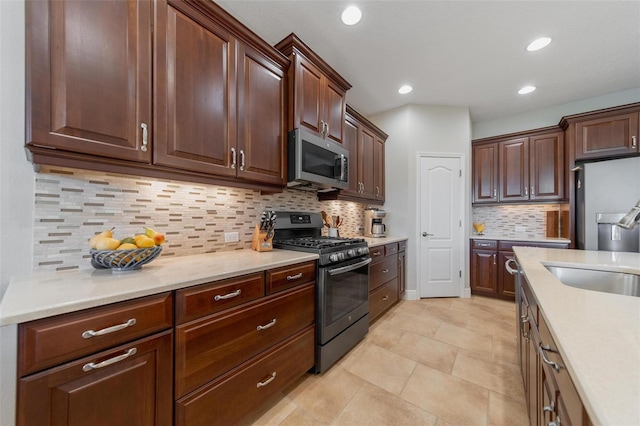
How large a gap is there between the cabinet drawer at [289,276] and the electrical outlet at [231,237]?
65 cm

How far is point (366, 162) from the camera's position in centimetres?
318

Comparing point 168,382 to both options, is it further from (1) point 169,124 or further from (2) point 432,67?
(2) point 432,67

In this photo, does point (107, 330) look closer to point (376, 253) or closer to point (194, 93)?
point (194, 93)

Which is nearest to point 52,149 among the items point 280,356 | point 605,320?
point 280,356

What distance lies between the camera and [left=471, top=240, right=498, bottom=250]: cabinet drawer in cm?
341

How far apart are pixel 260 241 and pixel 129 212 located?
84 cm

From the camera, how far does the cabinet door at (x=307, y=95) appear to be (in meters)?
1.93

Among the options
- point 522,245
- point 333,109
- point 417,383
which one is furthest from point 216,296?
point 522,245

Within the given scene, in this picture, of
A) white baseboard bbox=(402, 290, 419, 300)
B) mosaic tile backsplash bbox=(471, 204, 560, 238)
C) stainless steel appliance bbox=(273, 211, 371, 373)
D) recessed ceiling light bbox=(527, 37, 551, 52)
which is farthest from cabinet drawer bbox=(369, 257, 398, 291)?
recessed ceiling light bbox=(527, 37, 551, 52)

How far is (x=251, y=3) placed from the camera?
5.88ft

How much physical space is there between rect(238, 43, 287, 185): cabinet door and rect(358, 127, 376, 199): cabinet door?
141cm

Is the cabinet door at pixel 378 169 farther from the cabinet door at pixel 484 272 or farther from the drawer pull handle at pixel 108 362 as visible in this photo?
the drawer pull handle at pixel 108 362

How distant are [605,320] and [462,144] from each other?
3.37 meters

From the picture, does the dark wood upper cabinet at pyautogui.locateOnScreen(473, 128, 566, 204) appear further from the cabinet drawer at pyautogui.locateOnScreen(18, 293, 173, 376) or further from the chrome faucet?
the cabinet drawer at pyautogui.locateOnScreen(18, 293, 173, 376)
